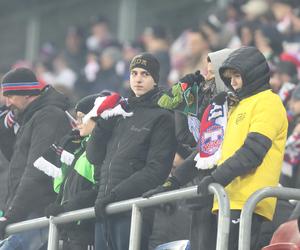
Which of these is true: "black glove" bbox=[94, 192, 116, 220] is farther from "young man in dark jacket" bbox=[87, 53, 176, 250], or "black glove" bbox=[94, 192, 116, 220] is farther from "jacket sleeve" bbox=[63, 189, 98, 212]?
"jacket sleeve" bbox=[63, 189, 98, 212]

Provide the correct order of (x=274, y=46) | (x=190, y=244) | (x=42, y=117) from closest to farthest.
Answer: (x=190, y=244), (x=42, y=117), (x=274, y=46)

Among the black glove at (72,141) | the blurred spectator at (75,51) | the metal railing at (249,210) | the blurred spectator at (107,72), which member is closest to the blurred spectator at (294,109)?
the black glove at (72,141)

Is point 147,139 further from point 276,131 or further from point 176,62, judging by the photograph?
point 176,62

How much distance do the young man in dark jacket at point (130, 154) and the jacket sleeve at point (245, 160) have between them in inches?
45.6

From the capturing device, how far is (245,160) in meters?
7.57

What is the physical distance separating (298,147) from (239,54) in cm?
255

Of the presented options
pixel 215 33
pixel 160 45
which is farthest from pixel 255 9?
pixel 160 45

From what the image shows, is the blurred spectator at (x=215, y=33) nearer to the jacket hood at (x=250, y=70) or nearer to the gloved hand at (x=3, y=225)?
the gloved hand at (x=3, y=225)

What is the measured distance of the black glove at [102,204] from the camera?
8555mm

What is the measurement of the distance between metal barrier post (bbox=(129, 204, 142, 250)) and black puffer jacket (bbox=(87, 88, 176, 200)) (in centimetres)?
38

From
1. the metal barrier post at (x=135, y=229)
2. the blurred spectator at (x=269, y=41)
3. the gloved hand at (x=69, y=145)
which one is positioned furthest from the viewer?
the blurred spectator at (x=269, y=41)

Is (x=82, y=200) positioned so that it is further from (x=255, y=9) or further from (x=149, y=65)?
(x=255, y=9)

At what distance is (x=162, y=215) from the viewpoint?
9117mm

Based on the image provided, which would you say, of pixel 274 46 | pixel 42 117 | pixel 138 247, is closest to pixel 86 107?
pixel 42 117
